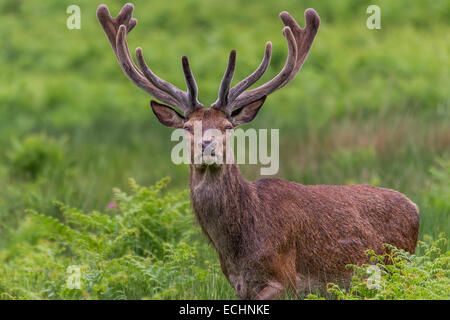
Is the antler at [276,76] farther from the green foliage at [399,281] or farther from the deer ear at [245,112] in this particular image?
the green foliage at [399,281]

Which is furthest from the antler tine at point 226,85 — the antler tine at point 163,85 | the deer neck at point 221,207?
the deer neck at point 221,207

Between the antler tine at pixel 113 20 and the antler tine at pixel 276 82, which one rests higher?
the antler tine at pixel 113 20

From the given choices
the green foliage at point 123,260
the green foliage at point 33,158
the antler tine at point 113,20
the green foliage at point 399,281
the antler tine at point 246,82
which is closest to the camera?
the green foliage at point 399,281

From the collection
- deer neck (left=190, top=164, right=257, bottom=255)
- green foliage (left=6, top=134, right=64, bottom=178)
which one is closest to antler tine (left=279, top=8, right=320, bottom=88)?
deer neck (left=190, top=164, right=257, bottom=255)

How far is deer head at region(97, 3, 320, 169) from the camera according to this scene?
6.19 metres

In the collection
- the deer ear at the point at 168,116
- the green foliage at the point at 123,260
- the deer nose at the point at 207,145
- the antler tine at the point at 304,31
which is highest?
the antler tine at the point at 304,31

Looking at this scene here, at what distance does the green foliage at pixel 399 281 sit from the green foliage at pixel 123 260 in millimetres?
1442

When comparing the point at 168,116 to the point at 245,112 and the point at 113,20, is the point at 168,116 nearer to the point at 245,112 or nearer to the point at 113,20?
the point at 245,112

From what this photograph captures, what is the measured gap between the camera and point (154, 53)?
68.8 feet

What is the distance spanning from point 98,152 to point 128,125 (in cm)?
204

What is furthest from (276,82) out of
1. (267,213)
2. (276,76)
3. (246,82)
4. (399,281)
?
(399,281)

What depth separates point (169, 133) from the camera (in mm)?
14820

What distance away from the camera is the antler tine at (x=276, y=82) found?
6594 millimetres

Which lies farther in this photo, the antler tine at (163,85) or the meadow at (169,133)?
the meadow at (169,133)
